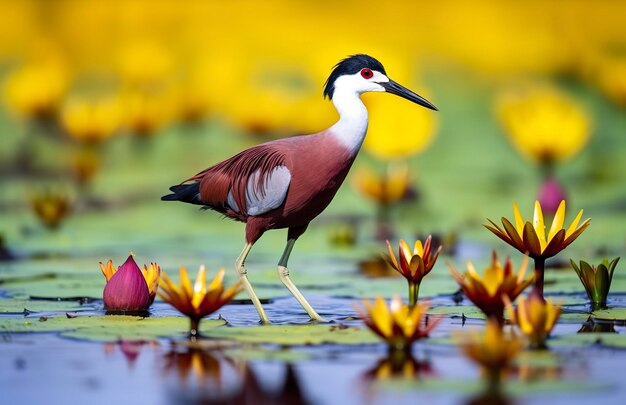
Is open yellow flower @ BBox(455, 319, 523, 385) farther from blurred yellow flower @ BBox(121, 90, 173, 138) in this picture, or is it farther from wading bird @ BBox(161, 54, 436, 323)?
blurred yellow flower @ BBox(121, 90, 173, 138)

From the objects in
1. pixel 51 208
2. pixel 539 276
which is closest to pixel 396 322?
pixel 539 276

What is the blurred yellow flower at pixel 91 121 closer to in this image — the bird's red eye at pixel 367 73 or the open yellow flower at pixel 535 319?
the bird's red eye at pixel 367 73

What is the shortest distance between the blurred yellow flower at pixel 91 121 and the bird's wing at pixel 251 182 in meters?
7.59

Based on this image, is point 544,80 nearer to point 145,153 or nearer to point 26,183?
point 145,153

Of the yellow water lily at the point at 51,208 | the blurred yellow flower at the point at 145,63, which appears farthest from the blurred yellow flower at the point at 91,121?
the yellow water lily at the point at 51,208

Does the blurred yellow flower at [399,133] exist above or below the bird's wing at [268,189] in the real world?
above

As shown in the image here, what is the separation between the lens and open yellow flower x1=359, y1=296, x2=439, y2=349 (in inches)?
244

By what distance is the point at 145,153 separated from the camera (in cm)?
1596

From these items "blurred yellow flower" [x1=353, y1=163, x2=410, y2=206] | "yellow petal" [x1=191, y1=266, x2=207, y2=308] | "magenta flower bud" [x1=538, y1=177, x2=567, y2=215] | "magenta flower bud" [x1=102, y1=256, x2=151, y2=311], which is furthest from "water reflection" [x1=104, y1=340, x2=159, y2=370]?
"blurred yellow flower" [x1=353, y1=163, x2=410, y2=206]

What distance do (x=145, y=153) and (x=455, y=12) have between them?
469cm

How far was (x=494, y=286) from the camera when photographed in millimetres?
6633

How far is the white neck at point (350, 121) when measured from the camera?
25.3ft

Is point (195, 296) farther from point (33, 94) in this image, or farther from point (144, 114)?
point (33, 94)

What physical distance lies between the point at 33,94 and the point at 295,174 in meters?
9.61
